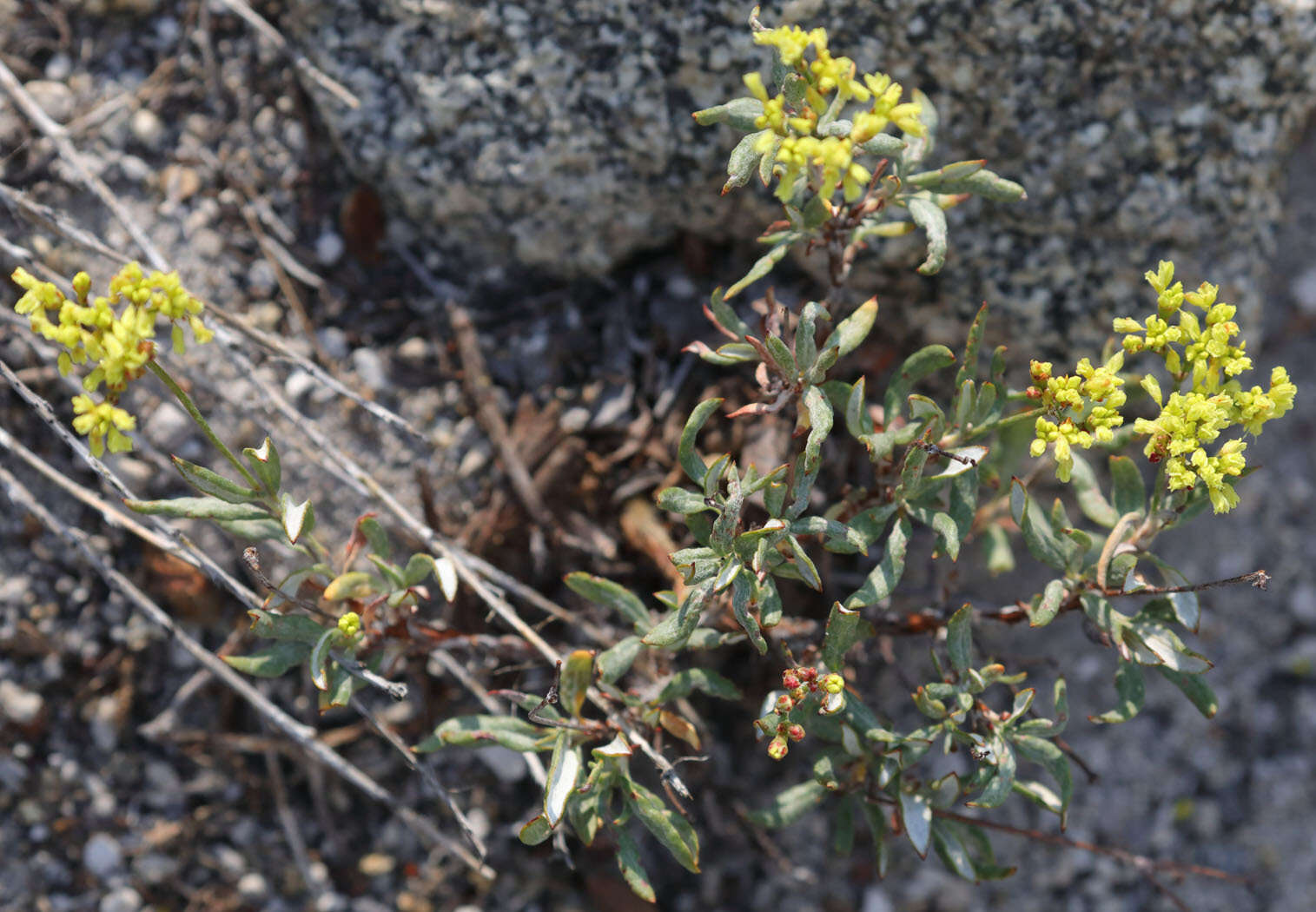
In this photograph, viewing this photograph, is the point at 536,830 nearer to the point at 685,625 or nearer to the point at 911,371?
the point at 685,625

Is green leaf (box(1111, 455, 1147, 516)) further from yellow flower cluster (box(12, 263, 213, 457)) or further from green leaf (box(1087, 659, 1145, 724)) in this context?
yellow flower cluster (box(12, 263, 213, 457))

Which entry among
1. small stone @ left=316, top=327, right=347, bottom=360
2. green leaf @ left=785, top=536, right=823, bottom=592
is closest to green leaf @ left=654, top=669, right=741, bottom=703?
green leaf @ left=785, top=536, right=823, bottom=592

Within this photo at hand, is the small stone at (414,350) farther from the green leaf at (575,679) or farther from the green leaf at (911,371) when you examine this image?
the green leaf at (911,371)

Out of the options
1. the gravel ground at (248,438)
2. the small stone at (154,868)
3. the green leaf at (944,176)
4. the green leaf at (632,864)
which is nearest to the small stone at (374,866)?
the gravel ground at (248,438)

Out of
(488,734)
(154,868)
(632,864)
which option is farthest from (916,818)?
(154,868)

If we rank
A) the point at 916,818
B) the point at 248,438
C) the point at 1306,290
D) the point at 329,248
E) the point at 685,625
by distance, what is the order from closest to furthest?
the point at 685,625, the point at 916,818, the point at 248,438, the point at 329,248, the point at 1306,290

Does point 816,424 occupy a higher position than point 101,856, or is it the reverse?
point 816,424

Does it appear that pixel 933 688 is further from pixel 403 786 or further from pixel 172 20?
pixel 172 20

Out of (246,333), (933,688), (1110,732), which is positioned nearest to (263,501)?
(246,333)
